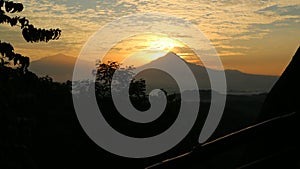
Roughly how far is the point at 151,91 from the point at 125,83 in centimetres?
672

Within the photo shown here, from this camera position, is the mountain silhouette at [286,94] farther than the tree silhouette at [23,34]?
No

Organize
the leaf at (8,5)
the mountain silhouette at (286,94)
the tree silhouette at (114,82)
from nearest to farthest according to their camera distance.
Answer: the mountain silhouette at (286,94) < the leaf at (8,5) < the tree silhouette at (114,82)

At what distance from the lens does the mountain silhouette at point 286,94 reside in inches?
78.7

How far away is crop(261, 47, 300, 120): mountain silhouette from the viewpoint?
2.00 metres

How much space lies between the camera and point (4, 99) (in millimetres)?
6684

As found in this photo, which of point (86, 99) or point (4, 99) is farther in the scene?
point (86, 99)

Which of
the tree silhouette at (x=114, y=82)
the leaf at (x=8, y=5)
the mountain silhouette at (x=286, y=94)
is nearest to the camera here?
the mountain silhouette at (x=286, y=94)

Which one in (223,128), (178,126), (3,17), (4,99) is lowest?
(223,128)

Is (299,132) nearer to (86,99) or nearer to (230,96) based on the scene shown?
(86,99)

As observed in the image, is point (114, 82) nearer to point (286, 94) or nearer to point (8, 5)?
point (8, 5)

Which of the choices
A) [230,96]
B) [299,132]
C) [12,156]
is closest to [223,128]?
[230,96]

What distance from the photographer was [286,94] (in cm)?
203

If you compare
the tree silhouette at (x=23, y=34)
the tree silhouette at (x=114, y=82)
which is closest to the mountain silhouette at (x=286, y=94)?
the tree silhouette at (x=23, y=34)

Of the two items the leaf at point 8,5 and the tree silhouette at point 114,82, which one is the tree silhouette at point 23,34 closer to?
the leaf at point 8,5
